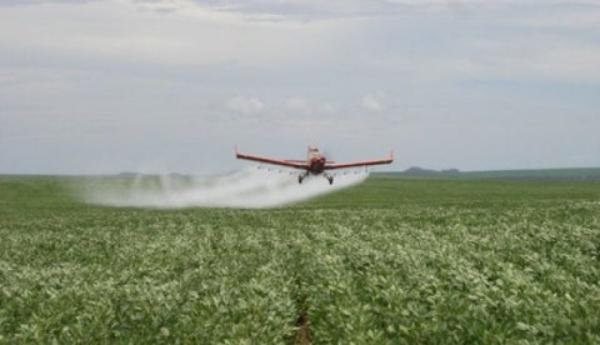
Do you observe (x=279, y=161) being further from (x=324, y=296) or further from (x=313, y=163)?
(x=324, y=296)

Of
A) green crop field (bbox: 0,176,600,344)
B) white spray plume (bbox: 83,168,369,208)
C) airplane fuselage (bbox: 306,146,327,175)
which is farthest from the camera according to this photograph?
white spray plume (bbox: 83,168,369,208)

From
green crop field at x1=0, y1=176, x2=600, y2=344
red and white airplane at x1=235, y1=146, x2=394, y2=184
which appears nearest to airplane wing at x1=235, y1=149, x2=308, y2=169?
red and white airplane at x1=235, y1=146, x2=394, y2=184

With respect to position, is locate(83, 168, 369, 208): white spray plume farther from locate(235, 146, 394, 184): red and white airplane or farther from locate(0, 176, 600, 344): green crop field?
locate(0, 176, 600, 344): green crop field

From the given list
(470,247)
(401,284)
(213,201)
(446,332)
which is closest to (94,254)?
(470,247)

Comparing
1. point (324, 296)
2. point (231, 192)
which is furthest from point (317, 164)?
point (324, 296)

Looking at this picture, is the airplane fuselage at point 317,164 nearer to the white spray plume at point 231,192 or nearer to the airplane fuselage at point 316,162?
the airplane fuselage at point 316,162

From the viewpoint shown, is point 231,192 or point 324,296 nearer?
point 324,296

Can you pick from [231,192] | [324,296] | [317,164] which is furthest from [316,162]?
[324,296]

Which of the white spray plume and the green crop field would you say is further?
the white spray plume

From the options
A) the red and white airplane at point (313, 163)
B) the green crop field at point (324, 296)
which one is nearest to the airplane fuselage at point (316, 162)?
the red and white airplane at point (313, 163)

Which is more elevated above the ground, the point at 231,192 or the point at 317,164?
the point at 317,164

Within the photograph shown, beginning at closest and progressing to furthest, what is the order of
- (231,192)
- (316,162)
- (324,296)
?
(324,296) → (316,162) → (231,192)

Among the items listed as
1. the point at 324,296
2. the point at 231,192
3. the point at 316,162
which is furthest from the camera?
the point at 231,192

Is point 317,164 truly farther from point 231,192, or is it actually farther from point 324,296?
point 324,296
